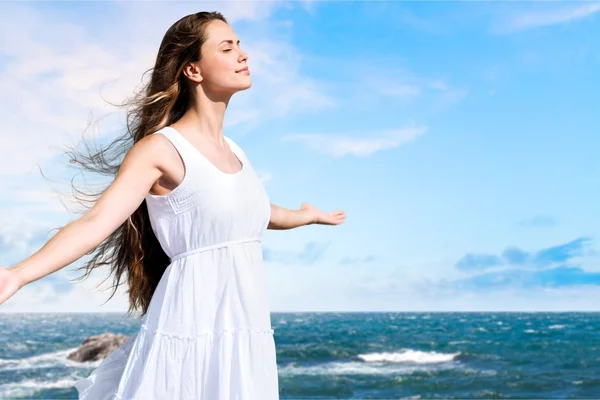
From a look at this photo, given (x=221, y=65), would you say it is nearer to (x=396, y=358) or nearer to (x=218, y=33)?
(x=218, y=33)

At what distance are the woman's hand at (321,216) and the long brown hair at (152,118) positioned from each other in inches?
24.4

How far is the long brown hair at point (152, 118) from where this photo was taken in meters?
2.38

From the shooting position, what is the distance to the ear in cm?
235

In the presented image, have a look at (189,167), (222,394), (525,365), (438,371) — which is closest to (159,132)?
(189,167)

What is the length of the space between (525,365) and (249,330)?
17.6 m

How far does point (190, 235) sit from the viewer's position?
220cm

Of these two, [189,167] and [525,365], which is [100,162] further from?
[525,365]

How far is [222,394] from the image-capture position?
2.06 m

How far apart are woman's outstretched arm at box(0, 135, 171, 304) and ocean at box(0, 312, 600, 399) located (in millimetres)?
12940

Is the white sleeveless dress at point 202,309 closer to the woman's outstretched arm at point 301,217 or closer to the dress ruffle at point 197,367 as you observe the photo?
the dress ruffle at point 197,367

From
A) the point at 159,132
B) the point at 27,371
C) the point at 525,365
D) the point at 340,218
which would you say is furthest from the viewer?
the point at 525,365

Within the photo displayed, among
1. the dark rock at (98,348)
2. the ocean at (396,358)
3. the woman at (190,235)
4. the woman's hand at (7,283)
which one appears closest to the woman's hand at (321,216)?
the woman at (190,235)

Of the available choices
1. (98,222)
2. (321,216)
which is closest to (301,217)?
(321,216)

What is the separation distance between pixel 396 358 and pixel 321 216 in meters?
17.4
